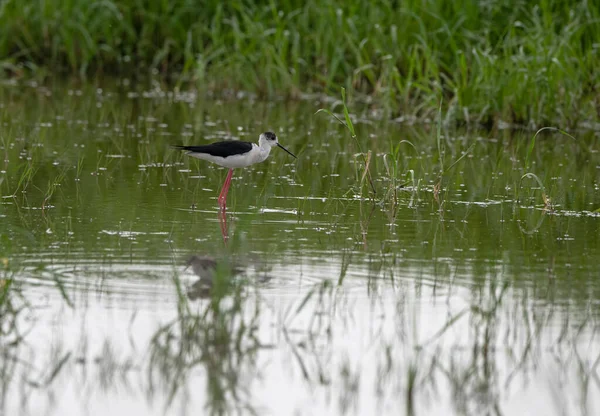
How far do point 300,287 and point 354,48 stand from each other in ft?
28.2

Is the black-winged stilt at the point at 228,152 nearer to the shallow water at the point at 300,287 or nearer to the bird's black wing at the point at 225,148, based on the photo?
the bird's black wing at the point at 225,148

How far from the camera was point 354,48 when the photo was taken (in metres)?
13.9

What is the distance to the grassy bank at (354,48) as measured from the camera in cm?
1208

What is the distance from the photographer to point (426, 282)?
582 centimetres

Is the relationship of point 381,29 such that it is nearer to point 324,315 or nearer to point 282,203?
point 282,203

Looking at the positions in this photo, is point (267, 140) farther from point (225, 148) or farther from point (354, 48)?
point (354, 48)

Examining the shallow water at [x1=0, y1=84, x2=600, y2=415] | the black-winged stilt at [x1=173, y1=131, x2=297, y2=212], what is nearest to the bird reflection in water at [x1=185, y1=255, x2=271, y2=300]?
the shallow water at [x1=0, y1=84, x2=600, y2=415]

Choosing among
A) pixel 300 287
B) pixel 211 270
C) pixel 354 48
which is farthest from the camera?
pixel 354 48

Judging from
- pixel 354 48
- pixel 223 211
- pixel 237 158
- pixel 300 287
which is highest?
pixel 354 48

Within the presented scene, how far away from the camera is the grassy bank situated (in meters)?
12.1

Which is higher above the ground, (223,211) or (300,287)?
(223,211)

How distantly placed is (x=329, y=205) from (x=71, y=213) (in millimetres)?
1718

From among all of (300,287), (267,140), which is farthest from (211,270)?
(267,140)

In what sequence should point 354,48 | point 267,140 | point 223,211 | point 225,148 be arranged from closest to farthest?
point 223,211, point 225,148, point 267,140, point 354,48
